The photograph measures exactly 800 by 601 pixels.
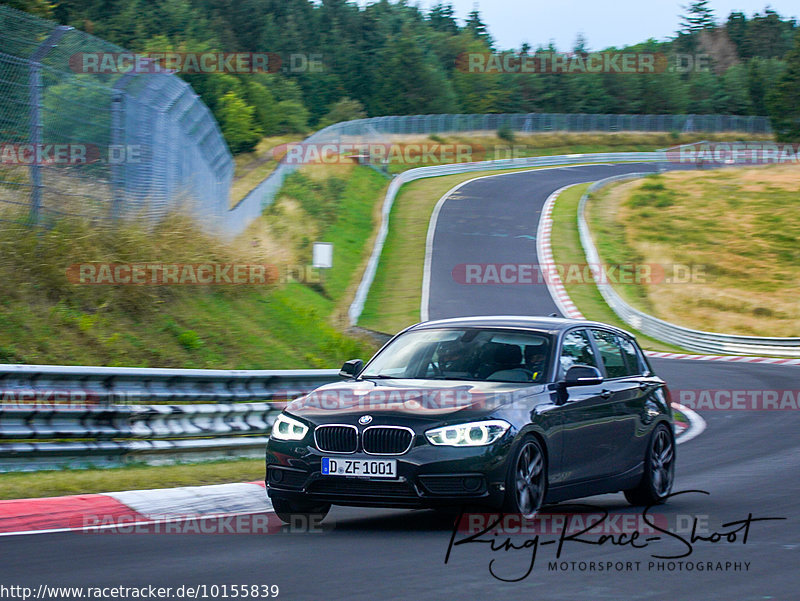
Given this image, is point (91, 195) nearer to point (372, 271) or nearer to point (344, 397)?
point (344, 397)

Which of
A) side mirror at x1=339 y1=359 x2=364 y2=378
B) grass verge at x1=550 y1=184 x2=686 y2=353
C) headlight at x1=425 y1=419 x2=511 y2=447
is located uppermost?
side mirror at x1=339 y1=359 x2=364 y2=378

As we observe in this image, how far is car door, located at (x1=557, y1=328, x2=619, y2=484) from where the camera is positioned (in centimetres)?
870

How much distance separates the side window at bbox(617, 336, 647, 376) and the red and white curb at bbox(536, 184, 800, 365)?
2097 cm

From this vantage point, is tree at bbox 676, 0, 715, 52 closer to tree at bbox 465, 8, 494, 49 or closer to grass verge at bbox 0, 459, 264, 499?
tree at bbox 465, 8, 494, 49

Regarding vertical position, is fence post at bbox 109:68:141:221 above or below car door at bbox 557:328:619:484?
above

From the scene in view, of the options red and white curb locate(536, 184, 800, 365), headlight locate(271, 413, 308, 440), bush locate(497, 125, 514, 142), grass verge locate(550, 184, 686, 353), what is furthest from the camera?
bush locate(497, 125, 514, 142)

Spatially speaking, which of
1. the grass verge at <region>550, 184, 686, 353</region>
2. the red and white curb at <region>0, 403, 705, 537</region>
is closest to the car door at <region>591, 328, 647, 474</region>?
the red and white curb at <region>0, 403, 705, 537</region>

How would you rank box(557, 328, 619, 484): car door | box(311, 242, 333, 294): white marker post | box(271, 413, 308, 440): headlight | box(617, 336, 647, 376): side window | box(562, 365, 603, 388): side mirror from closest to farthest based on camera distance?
box(271, 413, 308, 440): headlight
box(562, 365, 603, 388): side mirror
box(557, 328, 619, 484): car door
box(617, 336, 647, 376): side window
box(311, 242, 333, 294): white marker post

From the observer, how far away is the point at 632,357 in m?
10.3

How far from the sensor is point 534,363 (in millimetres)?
8836

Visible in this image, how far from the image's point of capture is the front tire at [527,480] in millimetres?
7801

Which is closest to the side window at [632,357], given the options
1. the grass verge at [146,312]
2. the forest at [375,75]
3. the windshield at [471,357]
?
the windshield at [471,357]

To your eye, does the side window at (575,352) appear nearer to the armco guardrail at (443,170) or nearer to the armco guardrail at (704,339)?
the armco guardrail at (443,170)

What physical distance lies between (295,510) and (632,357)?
3.66 m
